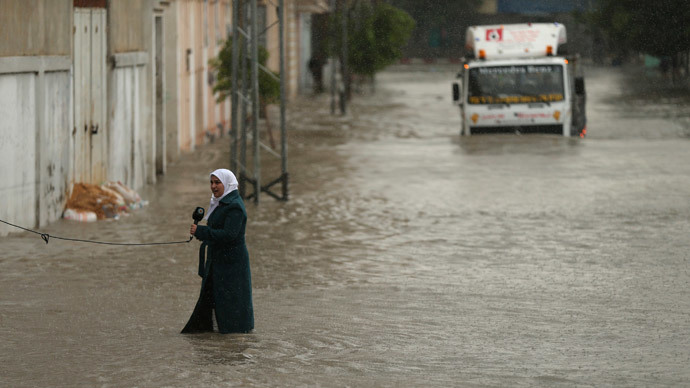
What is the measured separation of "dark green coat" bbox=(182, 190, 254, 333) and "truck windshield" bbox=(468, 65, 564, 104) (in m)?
19.8

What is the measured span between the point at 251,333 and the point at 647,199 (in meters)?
10.7

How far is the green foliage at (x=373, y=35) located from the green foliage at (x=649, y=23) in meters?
9.39

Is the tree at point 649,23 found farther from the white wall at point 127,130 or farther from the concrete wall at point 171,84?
the white wall at point 127,130

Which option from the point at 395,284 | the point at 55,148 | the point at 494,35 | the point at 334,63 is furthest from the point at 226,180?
the point at 334,63

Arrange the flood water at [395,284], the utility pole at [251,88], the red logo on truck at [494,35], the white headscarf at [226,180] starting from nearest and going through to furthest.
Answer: the flood water at [395,284] < the white headscarf at [226,180] < the utility pole at [251,88] < the red logo on truck at [494,35]

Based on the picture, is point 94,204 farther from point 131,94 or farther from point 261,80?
point 261,80

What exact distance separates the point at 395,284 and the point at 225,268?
9.91ft

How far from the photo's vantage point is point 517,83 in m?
28.5

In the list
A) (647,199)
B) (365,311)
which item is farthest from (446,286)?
(647,199)

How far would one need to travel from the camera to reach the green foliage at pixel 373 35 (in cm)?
4659

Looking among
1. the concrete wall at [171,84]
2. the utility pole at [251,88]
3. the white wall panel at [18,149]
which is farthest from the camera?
the concrete wall at [171,84]

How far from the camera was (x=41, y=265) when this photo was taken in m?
13.0

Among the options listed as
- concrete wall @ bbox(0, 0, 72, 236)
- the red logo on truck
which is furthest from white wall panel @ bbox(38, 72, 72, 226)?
the red logo on truck

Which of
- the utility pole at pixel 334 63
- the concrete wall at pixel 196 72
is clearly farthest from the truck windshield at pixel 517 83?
the utility pole at pixel 334 63
